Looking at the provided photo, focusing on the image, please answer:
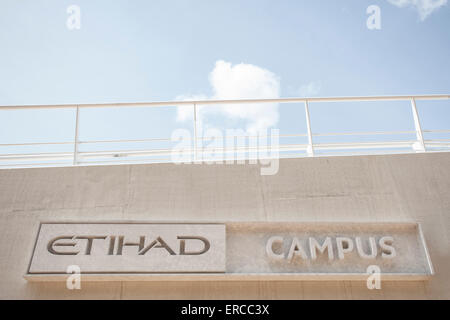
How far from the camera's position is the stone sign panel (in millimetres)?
4895

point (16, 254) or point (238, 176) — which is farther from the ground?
point (238, 176)

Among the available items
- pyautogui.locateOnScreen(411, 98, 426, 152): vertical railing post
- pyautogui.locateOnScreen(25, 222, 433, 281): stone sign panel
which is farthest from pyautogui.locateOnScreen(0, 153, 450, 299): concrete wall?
pyautogui.locateOnScreen(411, 98, 426, 152): vertical railing post

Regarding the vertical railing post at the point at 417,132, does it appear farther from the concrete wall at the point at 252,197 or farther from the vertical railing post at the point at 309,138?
the vertical railing post at the point at 309,138

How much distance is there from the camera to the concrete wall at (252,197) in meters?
5.07

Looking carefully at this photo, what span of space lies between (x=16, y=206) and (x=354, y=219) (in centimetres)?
378

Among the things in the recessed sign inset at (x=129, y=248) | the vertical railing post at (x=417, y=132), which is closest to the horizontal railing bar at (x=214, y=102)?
the vertical railing post at (x=417, y=132)

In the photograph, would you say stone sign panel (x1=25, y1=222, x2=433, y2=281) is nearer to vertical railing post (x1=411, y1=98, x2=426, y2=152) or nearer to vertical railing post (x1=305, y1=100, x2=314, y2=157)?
vertical railing post (x1=305, y1=100, x2=314, y2=157)

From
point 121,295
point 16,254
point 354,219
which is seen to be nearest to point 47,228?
point 16,254

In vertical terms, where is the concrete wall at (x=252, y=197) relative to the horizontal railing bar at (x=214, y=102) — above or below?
below

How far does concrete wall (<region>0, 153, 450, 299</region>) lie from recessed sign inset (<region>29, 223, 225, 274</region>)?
0.19m

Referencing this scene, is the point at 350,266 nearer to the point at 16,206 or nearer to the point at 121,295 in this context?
the point at 121,295

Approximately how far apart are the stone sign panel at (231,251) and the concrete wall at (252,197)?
0.14 meters
